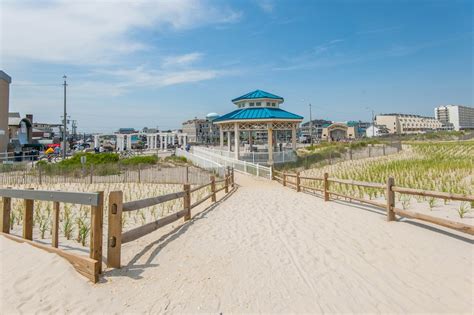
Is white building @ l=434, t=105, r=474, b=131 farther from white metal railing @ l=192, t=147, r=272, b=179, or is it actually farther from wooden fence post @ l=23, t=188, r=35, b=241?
wooden fence post @ l=23, t=188, r=35, b=241

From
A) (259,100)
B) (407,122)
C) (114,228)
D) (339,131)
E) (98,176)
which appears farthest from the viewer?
(407,122)

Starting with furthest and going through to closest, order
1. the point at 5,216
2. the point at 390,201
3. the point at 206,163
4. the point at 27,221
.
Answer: the point at 206,163 → the point at 390,201 → the point at 5,216 → the point at 27,221

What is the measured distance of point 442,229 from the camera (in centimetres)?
659

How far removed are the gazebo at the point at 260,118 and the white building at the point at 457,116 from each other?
181m

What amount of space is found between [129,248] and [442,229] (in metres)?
6.88

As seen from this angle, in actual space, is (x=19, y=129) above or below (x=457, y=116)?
below

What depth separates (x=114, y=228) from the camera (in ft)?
14.2

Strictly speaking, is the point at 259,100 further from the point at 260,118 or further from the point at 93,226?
the point at 93,226

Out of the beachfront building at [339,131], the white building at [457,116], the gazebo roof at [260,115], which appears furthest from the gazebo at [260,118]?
the white building at [457,116]

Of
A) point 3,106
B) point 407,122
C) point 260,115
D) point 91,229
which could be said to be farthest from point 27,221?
point 407,122

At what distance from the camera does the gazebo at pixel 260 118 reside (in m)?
23.6

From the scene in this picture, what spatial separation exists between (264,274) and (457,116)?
8284 inches

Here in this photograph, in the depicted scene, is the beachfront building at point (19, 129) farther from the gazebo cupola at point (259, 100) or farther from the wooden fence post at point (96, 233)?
the wooden fence post at point (96, 233)

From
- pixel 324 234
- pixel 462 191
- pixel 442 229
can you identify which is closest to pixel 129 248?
pixel 324 234
